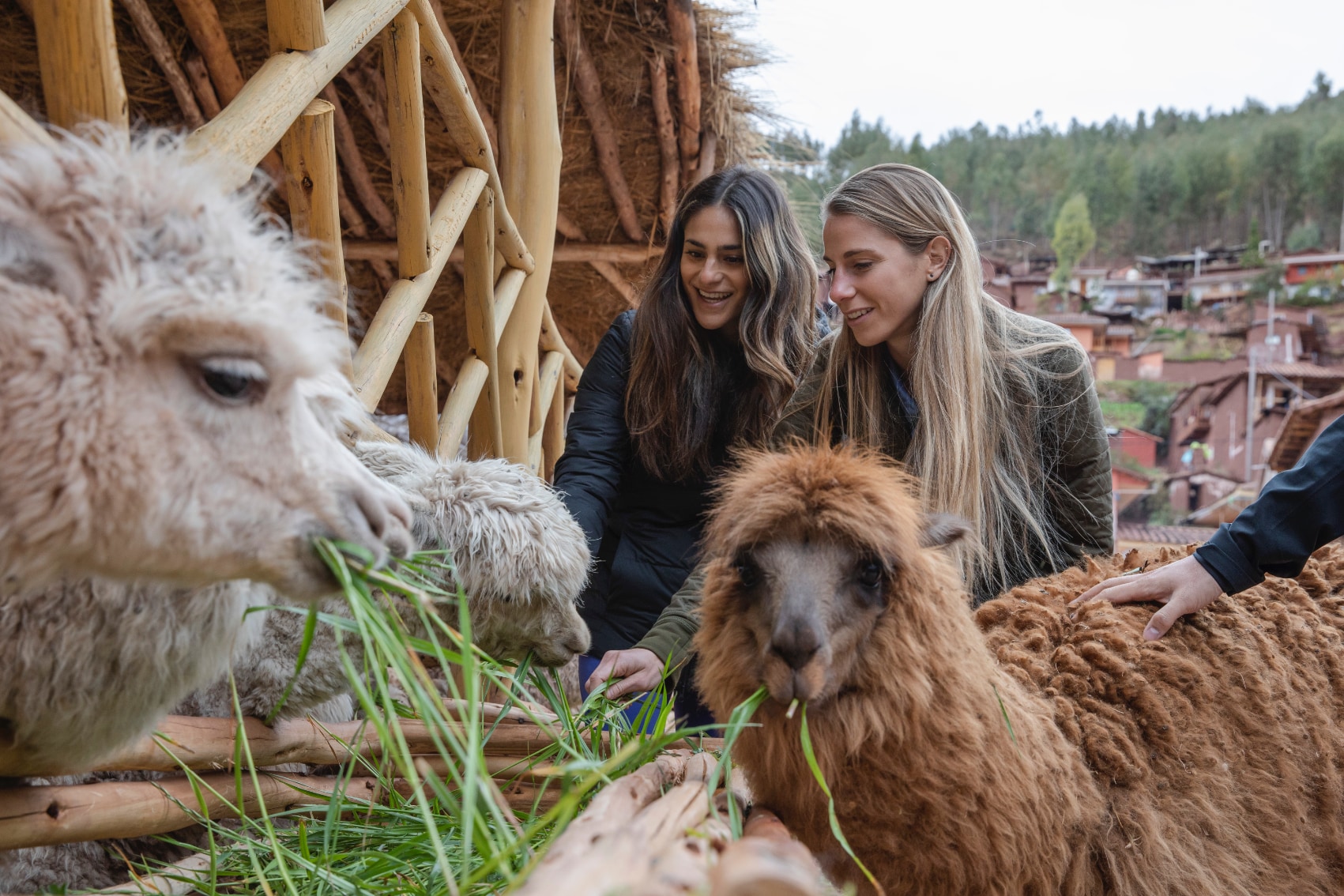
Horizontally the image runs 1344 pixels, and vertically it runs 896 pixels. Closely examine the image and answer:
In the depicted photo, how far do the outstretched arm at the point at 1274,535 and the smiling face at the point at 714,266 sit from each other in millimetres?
1664

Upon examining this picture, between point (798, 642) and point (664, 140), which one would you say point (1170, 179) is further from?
point (798, 642)

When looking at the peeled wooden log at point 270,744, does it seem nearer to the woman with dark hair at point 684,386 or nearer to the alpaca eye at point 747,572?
the alpaca eye at point 747,572

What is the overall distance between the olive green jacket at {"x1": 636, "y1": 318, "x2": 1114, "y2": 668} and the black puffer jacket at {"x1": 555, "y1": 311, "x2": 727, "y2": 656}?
0.61 meters

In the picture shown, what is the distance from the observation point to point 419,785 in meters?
1.24

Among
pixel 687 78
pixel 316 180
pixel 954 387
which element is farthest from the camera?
pixel 687 78

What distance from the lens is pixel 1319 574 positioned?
2.55 m

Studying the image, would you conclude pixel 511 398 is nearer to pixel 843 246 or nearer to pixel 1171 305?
pixel 843 246

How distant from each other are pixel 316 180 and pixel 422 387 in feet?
3.47

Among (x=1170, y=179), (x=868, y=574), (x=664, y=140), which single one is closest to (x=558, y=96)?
(x=664, y=140)

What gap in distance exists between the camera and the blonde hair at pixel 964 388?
2674mm

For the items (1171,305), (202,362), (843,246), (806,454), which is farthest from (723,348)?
(1171,305)

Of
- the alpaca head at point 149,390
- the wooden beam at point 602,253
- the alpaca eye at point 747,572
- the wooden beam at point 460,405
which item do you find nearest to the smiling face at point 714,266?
the wooden beam at point 460,405

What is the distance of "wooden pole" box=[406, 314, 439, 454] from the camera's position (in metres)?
3.34

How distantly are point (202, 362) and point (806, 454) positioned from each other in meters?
1.24
